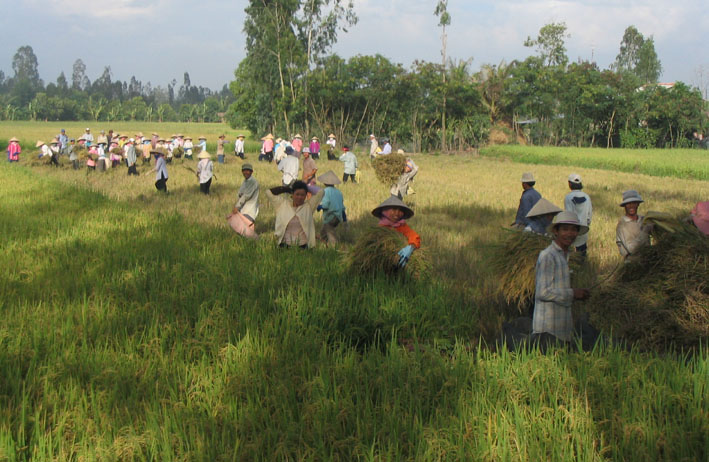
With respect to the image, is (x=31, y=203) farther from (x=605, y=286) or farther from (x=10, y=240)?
(x=605, y=286)

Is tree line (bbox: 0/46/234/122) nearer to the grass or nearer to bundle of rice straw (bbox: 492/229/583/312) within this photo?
the grass

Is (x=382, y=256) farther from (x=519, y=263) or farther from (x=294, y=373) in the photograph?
(x=294, y=373)

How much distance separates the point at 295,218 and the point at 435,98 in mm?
38245

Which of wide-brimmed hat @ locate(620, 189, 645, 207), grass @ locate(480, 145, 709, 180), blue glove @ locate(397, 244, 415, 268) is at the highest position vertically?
grass @ locate(480, 145, 709, 180)

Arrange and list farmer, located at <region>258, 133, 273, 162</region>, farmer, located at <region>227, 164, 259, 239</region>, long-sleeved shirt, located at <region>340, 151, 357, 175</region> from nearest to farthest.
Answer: farmer, located at <region>227, 164, 259, 239</region>
long-sleeved shirt, located at <region>340, 151, 357, 175</region>
farmer, located at <region>258, 133, 273, 162</region>

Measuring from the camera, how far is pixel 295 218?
702 cm

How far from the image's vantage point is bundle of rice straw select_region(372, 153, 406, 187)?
1396cm

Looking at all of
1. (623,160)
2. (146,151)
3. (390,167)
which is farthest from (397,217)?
(623,160)

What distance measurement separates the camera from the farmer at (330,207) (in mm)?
7898

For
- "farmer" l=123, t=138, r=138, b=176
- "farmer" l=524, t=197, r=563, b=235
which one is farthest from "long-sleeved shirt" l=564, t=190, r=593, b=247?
"farmer" l=123, t=138, r=138, b=176

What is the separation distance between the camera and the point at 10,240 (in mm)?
7457

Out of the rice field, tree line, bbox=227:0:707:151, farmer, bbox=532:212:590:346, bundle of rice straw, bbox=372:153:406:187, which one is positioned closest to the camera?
the rice field

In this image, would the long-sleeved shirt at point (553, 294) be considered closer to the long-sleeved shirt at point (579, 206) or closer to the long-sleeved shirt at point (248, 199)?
the long-sleeved shirt at point (579, 206)

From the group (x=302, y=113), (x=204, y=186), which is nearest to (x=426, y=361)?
(x=204, y=186)
